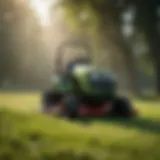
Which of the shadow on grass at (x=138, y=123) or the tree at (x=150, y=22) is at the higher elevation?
the tree at (x=150, y=22)

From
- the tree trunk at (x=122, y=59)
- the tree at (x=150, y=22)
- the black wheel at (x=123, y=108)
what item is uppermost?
the tree at (x=150, y=22)

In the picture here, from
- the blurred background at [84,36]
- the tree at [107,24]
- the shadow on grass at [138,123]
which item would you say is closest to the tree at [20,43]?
the blurred background at [84,36]

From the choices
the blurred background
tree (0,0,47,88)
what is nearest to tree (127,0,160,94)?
the blurred background

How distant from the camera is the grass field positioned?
1538 millimetres

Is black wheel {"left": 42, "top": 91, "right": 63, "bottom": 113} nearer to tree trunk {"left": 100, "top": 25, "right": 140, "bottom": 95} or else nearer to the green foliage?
the green foliage

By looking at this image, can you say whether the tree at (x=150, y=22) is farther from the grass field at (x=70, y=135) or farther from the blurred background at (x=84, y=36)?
the grass field at (x=70, y=135)

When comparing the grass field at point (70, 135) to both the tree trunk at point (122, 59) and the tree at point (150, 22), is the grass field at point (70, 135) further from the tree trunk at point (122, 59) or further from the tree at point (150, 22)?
the tree at point (150, 22)

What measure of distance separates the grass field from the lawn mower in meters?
0.03

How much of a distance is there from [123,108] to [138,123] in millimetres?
67

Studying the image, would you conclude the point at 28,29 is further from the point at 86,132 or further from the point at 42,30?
the point at 86,132

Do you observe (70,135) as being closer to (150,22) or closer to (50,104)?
(50,104)

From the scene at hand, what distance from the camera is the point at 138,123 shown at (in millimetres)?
1564

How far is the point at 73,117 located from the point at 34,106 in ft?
0.42

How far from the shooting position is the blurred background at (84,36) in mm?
1600
